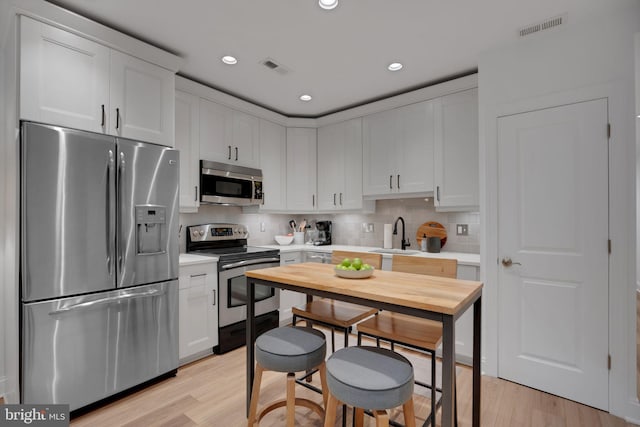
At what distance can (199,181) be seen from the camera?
3.19 metres

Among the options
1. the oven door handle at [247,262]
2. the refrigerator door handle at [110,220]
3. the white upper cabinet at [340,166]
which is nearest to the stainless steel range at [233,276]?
the oven door handle at [247,262]

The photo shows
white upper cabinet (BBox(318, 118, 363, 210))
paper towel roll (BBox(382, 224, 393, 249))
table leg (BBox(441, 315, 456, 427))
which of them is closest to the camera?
table leg (BBox(441, 315, 456, 427))

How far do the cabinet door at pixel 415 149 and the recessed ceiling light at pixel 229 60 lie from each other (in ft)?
5.72

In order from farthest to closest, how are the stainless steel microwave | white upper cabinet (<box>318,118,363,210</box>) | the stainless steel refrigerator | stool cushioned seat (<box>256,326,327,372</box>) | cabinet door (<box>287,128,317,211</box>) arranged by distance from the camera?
cabinet door (<box>287,128,317,211</box>), white upper cabinet (<box>318,118,363,210</box>), the stainless steel microwave, the stainless steel refrigerator, stool cushioned seat (<box>256,326,327,372</box>)

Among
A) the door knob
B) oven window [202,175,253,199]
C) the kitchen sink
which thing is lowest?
the kitchen sink

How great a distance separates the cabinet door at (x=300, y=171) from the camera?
4184 mm

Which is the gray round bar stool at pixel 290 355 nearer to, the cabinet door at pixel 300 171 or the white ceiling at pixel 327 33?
the white ceiling at pixel 327 33

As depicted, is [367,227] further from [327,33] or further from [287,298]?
[327,33]

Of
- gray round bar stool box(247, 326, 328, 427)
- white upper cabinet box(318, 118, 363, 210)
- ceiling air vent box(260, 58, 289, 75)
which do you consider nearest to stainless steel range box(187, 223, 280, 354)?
white upper cabinet box(318, 118, 363, 210)

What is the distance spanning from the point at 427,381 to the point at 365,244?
1819 mm

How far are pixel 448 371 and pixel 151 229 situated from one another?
214cm

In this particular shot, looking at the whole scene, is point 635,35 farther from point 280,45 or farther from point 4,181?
point 4,181

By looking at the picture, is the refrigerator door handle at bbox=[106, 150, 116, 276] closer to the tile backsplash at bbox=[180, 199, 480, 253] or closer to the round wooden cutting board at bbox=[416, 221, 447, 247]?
the tile backsplash at bbox=[180, 199, 480, 253]

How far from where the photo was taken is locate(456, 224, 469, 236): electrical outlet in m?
3.35
